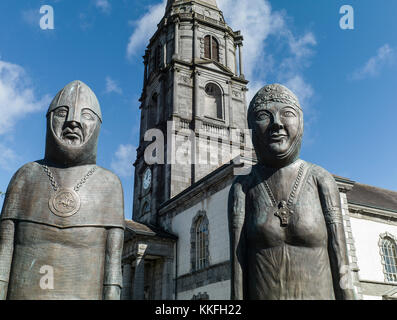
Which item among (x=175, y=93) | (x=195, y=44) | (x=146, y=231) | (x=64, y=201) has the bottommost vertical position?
(x=64, y=201)

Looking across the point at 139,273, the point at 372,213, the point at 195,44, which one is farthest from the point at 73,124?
the point at 195,44

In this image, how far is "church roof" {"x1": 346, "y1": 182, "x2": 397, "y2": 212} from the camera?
78.9 feet

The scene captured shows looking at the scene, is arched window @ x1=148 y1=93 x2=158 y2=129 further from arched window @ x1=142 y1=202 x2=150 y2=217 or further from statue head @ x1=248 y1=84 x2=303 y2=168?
statue head @ x1=248 y1=84 x2=303 y2=168

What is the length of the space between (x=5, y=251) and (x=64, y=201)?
784mm

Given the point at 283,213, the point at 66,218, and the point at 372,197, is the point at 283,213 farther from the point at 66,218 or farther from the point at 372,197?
the point at 372,197

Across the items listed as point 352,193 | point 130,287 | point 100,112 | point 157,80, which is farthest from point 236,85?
point 100,112

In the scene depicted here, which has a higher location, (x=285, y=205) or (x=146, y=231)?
(x=146, y=231)

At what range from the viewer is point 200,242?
22328mm

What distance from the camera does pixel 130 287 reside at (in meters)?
25.1

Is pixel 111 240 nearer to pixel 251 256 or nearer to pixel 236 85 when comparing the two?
pixel 251 256

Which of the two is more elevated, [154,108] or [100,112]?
[154,108]

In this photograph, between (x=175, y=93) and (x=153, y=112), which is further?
(x=153, y=112)

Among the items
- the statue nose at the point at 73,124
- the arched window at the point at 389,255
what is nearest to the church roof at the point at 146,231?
the arched window at the point at 389,255
